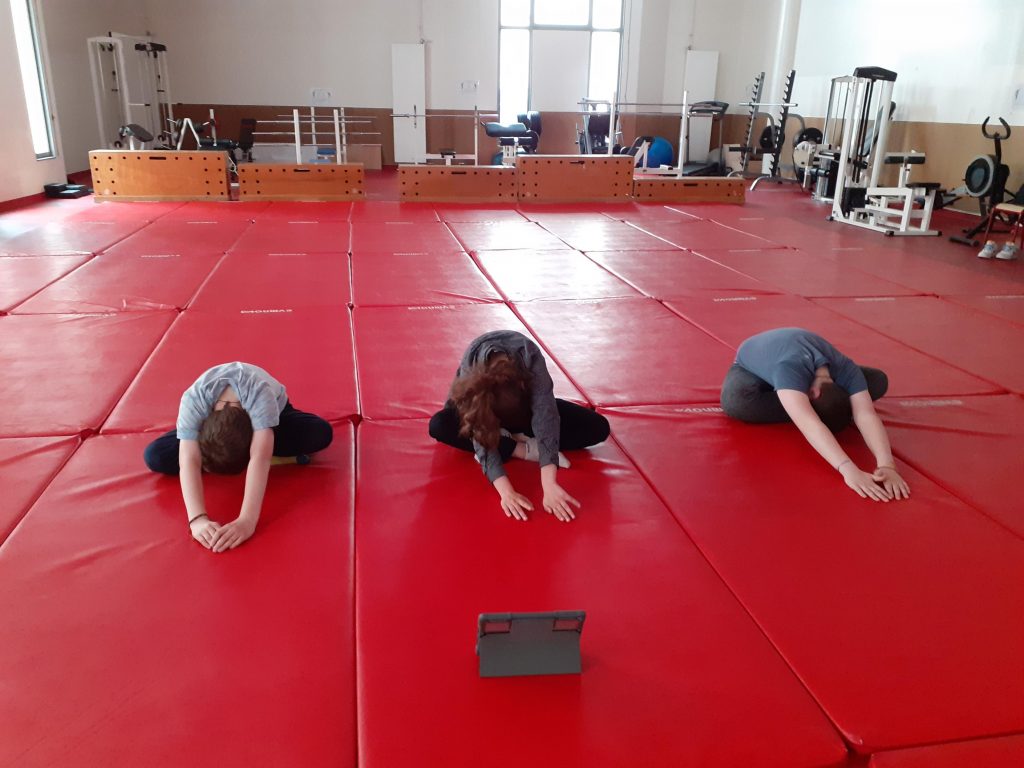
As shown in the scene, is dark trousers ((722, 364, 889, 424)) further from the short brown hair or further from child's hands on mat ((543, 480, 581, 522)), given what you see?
the short brown hair

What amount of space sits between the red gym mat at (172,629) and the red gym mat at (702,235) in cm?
512

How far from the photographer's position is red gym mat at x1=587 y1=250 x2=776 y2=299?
5.03 meters

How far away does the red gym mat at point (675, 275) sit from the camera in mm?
5027

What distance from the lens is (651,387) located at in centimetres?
331

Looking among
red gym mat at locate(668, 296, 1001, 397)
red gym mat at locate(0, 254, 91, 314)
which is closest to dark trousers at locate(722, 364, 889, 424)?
red gym mat at locate(668, 296, 1001, 397)

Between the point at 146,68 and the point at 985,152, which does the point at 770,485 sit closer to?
the point at 985,152

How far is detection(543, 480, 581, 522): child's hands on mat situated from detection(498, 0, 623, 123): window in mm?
13092

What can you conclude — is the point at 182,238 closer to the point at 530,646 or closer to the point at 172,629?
the point at 172,629

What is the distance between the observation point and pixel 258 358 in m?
3.55

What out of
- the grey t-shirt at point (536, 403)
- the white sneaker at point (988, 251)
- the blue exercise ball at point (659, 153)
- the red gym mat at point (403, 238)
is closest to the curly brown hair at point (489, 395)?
the grey t-shirt at point (536, 403)

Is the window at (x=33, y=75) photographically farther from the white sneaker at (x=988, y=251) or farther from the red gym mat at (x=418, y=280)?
the white sneaker at (x=988, y=251)

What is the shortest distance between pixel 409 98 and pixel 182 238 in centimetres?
860

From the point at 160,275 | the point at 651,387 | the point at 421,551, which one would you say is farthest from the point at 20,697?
the point at 160,275

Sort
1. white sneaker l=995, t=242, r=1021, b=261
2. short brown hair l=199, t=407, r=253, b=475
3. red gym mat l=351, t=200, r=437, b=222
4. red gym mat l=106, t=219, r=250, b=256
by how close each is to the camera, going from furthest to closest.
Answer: red gym mat l=351, t=200, r=437, b=222 < white sneaker l=995, t=242, r=1021, b=261 < red gym mat l=106, t=219, r=250, b=256 < short brown hair l=199, t=407, r=253, b=475
